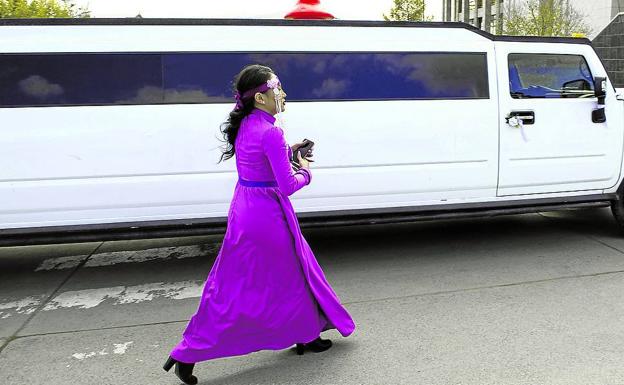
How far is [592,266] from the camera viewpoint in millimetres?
4867

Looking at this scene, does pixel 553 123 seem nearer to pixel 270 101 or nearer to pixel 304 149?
pixel 304 149

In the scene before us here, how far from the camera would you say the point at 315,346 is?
3.39 metres

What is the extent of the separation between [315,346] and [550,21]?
20593 millimetres

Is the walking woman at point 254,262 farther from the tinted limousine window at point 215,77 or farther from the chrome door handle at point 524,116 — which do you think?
the chrome door handle at point 524,116

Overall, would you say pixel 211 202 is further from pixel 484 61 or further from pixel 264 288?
pixel 484 61

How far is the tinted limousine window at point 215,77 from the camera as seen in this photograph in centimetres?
433

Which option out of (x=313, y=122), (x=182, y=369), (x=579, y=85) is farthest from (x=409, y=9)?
(x=182, y=369)

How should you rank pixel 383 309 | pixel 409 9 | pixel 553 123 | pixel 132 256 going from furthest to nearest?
pixel 409 9 → pixel 132 256 → pixel 553 123 → pixel 383 309

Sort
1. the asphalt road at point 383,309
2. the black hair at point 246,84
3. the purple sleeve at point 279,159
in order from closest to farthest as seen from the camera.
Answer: the purple sleeve at point 279,159, the black hair at point 246,84, the asphalt road at point 383,309

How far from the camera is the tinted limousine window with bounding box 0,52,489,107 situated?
4328 millimetres

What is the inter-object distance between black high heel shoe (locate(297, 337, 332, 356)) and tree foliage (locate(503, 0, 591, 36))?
19457 millimetres

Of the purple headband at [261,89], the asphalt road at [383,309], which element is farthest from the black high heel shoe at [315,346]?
the purple headband at [261,89]

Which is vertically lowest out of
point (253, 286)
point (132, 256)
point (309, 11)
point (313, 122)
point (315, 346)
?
point (132, 256)

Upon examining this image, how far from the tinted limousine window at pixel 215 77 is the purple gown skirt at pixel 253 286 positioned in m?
1.90
